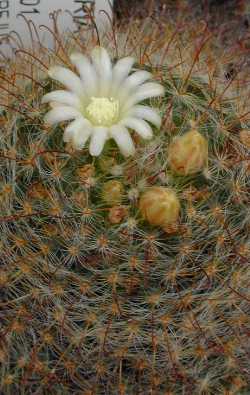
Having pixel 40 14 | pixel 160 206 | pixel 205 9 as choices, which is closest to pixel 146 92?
pixel 160 206

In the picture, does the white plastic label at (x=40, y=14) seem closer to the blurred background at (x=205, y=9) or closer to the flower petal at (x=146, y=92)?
the blurred background at (x=205, y=9)

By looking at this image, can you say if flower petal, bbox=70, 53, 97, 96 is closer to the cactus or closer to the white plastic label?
the cactus

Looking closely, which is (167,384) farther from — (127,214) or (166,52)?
(166,52)

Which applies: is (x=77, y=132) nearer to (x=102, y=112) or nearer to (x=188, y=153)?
(x=102, y=112)

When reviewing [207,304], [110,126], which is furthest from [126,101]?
[207,304]

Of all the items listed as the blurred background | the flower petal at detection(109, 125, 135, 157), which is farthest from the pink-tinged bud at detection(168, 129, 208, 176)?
the blurred background

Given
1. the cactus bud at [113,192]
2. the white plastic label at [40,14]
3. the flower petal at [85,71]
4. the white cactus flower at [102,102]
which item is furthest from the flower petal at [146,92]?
the white plastic label at [40,14]
